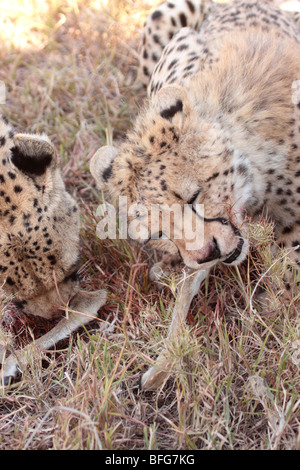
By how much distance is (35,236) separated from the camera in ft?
7.20

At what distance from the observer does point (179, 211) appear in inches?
88.6

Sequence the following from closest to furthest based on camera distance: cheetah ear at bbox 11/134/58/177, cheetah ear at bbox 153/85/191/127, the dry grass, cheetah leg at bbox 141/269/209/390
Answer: the dry grass, cheetah leg at bbox 141/269/209/390, cheetah ear at bbox 11/134/58/177, cheetah ear at bbox 153/85/191/127

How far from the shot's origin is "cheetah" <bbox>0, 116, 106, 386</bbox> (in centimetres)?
220

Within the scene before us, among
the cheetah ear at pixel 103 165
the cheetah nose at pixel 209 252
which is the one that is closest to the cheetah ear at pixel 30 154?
the cheetah ear at pixel 103 165

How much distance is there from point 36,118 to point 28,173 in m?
1.70

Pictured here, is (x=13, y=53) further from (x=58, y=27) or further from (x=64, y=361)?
(x=64, y=361)

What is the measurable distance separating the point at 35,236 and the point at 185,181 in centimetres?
64

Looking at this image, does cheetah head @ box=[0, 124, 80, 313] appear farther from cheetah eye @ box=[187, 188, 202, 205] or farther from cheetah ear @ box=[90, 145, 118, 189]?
cheetah eye @ box=[187, 188, 202, 205]

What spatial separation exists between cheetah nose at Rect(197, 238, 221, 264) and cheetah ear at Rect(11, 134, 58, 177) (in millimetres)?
745

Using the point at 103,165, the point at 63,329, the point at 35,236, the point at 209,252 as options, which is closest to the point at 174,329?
the point at 209,252

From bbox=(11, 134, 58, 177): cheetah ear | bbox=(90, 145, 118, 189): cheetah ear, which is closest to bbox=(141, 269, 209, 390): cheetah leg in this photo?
bbox=(90, 145, 118, 189): cheetah ear

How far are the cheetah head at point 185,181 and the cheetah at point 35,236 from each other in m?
0.32
